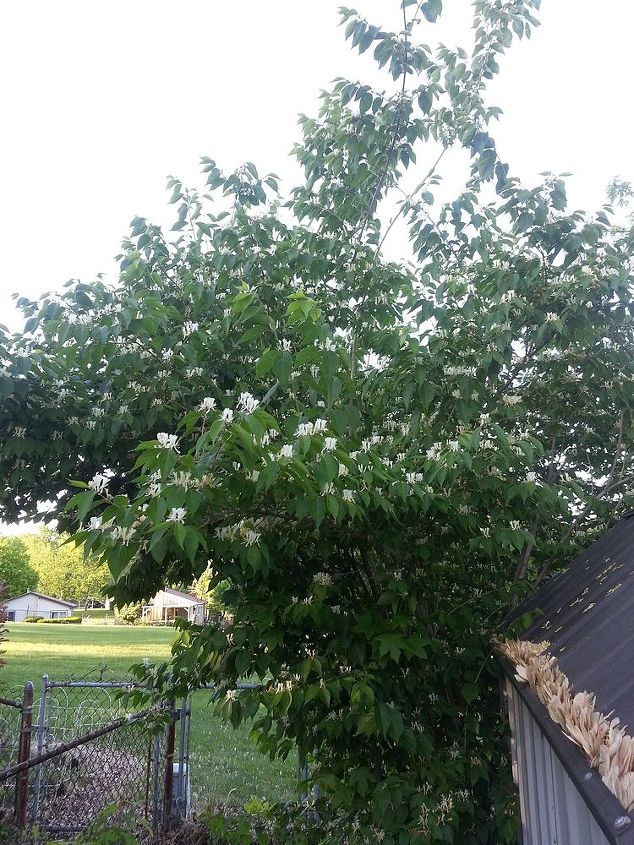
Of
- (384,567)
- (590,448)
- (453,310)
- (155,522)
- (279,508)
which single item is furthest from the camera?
(590,448)

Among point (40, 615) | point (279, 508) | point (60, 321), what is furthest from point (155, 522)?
point (40, 615)

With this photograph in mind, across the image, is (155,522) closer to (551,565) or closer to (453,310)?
(453,310)

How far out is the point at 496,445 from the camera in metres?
3.34

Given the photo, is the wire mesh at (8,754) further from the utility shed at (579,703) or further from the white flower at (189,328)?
the utility shed at (579,703)

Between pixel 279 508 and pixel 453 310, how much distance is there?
183 cm

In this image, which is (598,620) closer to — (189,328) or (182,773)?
(189,328)

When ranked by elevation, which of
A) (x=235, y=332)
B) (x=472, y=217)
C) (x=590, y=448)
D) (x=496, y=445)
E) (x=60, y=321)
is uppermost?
(x=472, y=217)

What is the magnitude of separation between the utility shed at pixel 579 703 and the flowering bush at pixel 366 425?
34 cm

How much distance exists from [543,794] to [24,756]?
429 cm

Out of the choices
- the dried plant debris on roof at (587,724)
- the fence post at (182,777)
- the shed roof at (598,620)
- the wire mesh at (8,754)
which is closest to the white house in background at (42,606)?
the wire mesh at (8,754)

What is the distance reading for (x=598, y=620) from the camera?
7.91 ft

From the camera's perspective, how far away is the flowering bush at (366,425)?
2971mm

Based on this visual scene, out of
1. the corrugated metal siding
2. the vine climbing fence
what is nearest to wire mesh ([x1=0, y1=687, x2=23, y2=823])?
the vine climbing fence

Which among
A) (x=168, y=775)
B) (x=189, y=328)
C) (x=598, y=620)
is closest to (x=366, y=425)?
(x=189, y=328)
